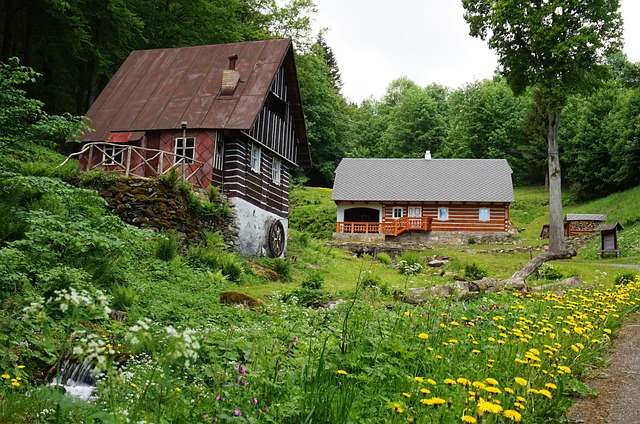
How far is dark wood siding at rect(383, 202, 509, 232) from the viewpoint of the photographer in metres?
37.2

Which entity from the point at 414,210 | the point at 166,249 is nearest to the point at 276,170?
the point at 166,249

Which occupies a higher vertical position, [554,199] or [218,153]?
[218,153]

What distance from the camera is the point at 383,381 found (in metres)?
→ 4.63

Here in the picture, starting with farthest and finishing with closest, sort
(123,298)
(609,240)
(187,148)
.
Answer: (609,240), (187,148), (123,298)

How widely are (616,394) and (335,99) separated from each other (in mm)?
55971

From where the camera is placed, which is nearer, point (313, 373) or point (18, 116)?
point (313, 373)

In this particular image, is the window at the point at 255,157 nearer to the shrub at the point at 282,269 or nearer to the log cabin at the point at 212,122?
the log cabin at the point at 212,122

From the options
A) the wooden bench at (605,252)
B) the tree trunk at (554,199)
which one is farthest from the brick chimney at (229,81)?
the wooden bench at (605,252)

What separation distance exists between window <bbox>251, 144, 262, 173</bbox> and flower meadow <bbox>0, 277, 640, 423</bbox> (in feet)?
46.0

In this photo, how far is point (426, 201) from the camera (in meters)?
37.9

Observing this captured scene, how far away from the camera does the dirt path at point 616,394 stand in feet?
15.1

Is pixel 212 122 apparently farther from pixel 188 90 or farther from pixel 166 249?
pixel 166 249

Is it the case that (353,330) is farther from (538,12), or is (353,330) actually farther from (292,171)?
(292,171)

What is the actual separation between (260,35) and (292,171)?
2294 centimetres
